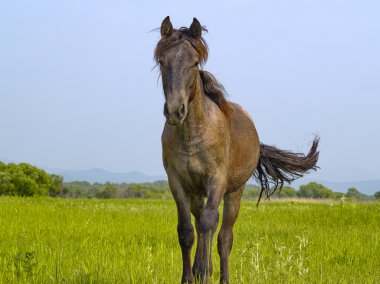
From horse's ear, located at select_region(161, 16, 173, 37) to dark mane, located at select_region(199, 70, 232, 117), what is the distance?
860 mm

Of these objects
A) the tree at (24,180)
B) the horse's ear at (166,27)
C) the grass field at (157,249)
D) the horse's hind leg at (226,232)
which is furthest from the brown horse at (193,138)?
the tree at (24,180)

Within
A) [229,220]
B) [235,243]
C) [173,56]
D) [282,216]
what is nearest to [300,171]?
[235,243]

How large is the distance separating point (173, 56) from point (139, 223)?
795 centimetres

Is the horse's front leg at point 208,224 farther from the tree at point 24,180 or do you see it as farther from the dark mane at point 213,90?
the tree at point 24,180

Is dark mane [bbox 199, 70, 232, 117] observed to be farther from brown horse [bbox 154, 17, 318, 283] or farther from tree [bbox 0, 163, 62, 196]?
tree [bbox 0, 163, 62, 196]

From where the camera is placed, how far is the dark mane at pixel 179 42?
5.01 m

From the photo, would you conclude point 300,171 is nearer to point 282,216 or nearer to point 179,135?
point 179,135

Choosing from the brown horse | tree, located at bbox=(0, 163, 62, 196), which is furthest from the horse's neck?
tree, located at bbox=(0, 163, 62, 196)

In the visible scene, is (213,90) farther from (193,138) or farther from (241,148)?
(241,148)

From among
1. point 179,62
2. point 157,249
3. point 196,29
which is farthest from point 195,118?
point 157,249

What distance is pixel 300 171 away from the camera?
914cm

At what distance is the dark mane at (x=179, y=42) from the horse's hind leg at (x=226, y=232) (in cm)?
227

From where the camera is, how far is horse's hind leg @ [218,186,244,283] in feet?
21.6

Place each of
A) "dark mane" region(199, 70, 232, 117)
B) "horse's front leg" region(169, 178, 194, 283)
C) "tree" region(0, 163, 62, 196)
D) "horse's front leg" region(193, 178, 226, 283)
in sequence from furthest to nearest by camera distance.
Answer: "tree" region(0, 163, 62, 196) → "dark mane" region(199, 70, 232, 117) → "horse's front leg" region(169, 178, 194, 283) → "horse's front leg" region(193, 178, 226, 283)
